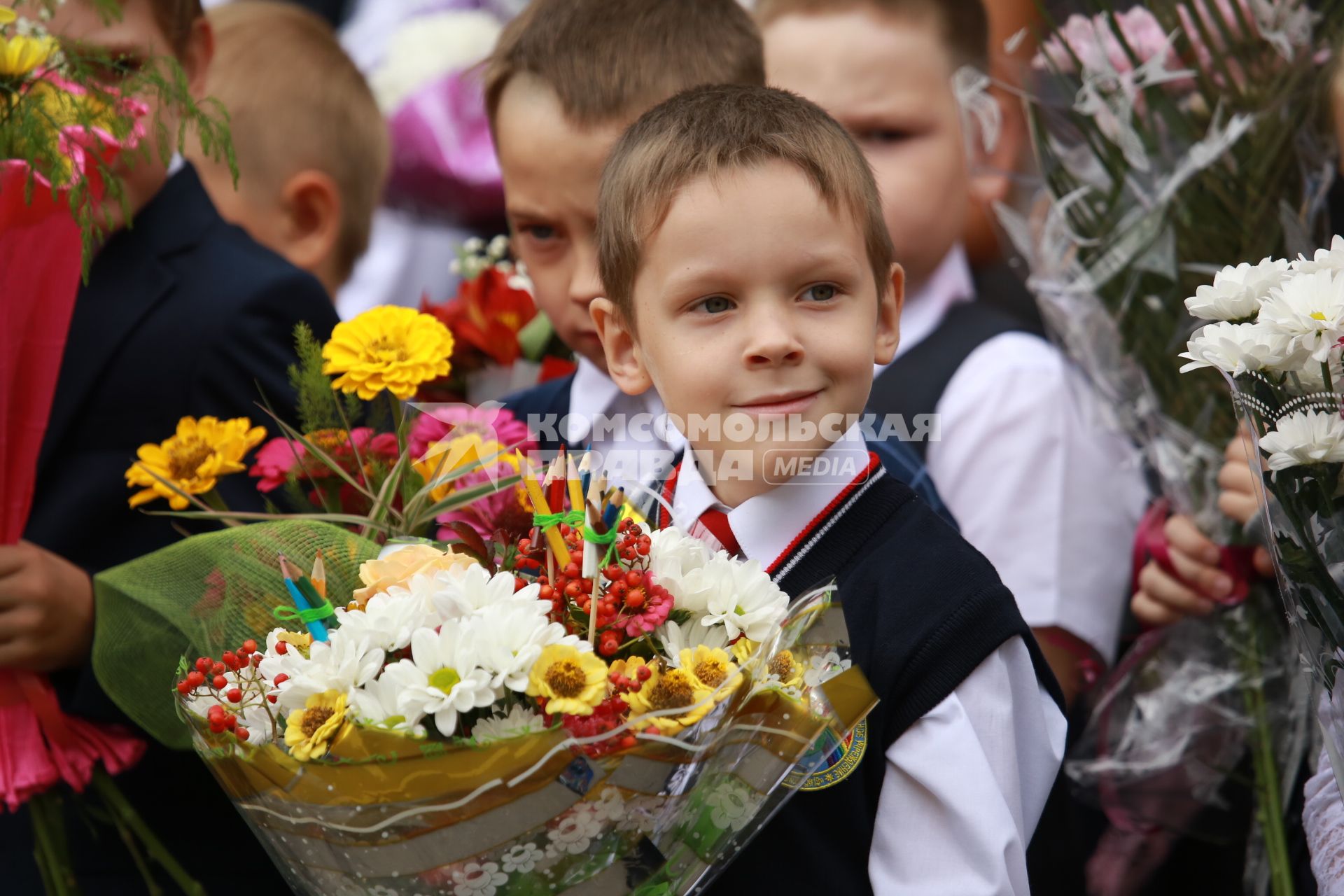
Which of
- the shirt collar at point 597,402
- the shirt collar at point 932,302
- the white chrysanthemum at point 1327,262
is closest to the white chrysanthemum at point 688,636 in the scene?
the white chrysanthemum at point 1327,262

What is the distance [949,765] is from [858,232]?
0.60 m

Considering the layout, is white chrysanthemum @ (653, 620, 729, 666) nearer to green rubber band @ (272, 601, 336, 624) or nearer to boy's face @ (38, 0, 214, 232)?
green rubber band @ (272, 601, 336, 624)

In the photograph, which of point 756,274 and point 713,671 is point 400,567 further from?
point 756,274

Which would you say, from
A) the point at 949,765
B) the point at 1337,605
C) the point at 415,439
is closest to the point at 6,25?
the point at 415,439

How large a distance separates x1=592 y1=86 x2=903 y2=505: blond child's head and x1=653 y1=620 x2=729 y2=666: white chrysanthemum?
0.30m

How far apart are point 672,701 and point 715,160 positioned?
0.64 meters

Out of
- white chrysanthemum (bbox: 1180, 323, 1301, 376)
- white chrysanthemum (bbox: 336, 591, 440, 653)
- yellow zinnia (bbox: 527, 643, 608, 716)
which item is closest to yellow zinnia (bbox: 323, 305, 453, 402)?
white chrysanthemum (bbox: 336, 591, 440, 653)

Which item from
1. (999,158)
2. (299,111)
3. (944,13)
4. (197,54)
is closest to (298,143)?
(299,111)

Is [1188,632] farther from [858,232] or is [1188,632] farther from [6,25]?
[6,25]

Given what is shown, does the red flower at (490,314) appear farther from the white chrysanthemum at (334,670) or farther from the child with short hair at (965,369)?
the white chrysanthemum at (334,670)

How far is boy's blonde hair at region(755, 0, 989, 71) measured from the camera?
8.70ft

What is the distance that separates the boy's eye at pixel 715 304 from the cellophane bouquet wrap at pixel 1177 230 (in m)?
0.92

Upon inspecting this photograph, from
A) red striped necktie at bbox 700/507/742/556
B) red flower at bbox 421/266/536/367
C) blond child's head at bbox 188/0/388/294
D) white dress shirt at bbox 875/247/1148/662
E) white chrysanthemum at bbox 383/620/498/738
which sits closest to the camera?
white chrysanthemum at bbox 383/620/498/738

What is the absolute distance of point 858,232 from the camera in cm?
158
